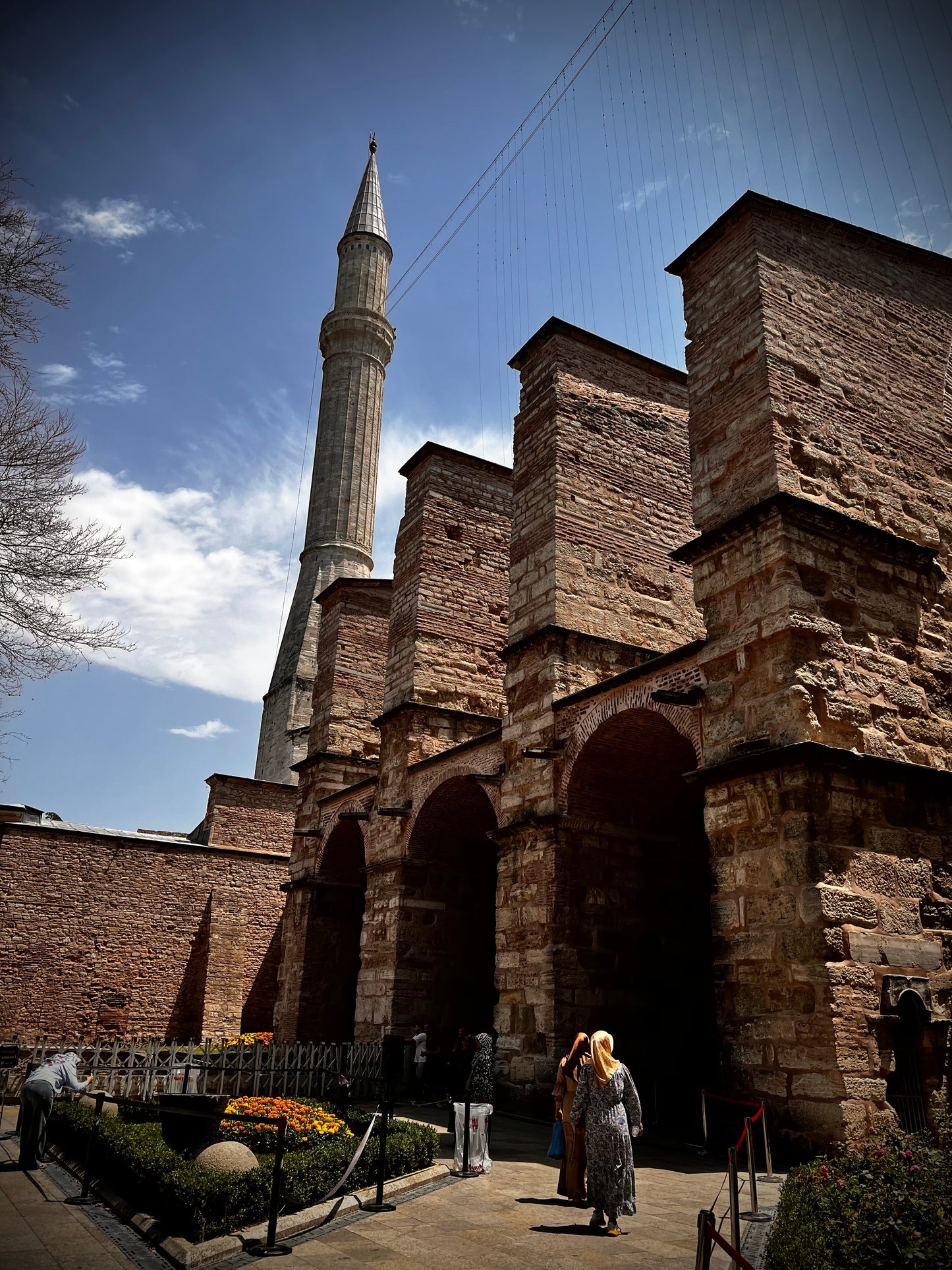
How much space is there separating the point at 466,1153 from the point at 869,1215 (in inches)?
133

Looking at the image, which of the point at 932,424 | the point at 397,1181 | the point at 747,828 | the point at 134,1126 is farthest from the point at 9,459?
the point at 932,424

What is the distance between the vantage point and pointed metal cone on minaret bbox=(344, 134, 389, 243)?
37.5 meters

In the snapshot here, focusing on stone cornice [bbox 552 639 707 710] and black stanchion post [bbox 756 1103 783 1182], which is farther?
stone cornice [bbox 552 639 707 710]

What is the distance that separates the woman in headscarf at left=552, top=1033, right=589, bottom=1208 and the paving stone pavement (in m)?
0.10

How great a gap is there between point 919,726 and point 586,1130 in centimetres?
461

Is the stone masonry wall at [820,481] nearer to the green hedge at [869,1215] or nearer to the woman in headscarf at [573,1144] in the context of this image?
the woman in headscarf at [573,1144]

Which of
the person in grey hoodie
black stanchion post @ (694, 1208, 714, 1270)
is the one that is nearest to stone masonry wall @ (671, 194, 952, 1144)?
black stanchion post @ (694, 1208, 714, 1270)

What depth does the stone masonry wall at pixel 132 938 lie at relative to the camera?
685 inches

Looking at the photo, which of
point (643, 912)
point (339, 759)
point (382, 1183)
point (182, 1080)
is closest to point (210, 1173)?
point (382, 1183)

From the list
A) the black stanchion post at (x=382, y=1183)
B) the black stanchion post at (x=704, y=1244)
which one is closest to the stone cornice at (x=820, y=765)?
the black stanchion post at (x=382, y=1183)

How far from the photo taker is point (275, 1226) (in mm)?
4684

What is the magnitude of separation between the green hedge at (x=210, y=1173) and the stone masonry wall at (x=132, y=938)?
37.4 ft

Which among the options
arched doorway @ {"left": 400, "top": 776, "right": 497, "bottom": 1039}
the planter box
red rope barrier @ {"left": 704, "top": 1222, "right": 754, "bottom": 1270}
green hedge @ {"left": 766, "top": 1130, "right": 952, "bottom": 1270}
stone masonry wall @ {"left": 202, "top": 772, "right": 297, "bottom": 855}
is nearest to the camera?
red rope barrier @ {"left": 704, "top": 1222, "right": 754, "bottom": 1270}

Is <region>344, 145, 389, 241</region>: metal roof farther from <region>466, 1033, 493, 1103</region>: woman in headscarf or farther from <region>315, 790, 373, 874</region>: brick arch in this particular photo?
<region>466, 1033, 493, 1103</region>: woman in headscarf
